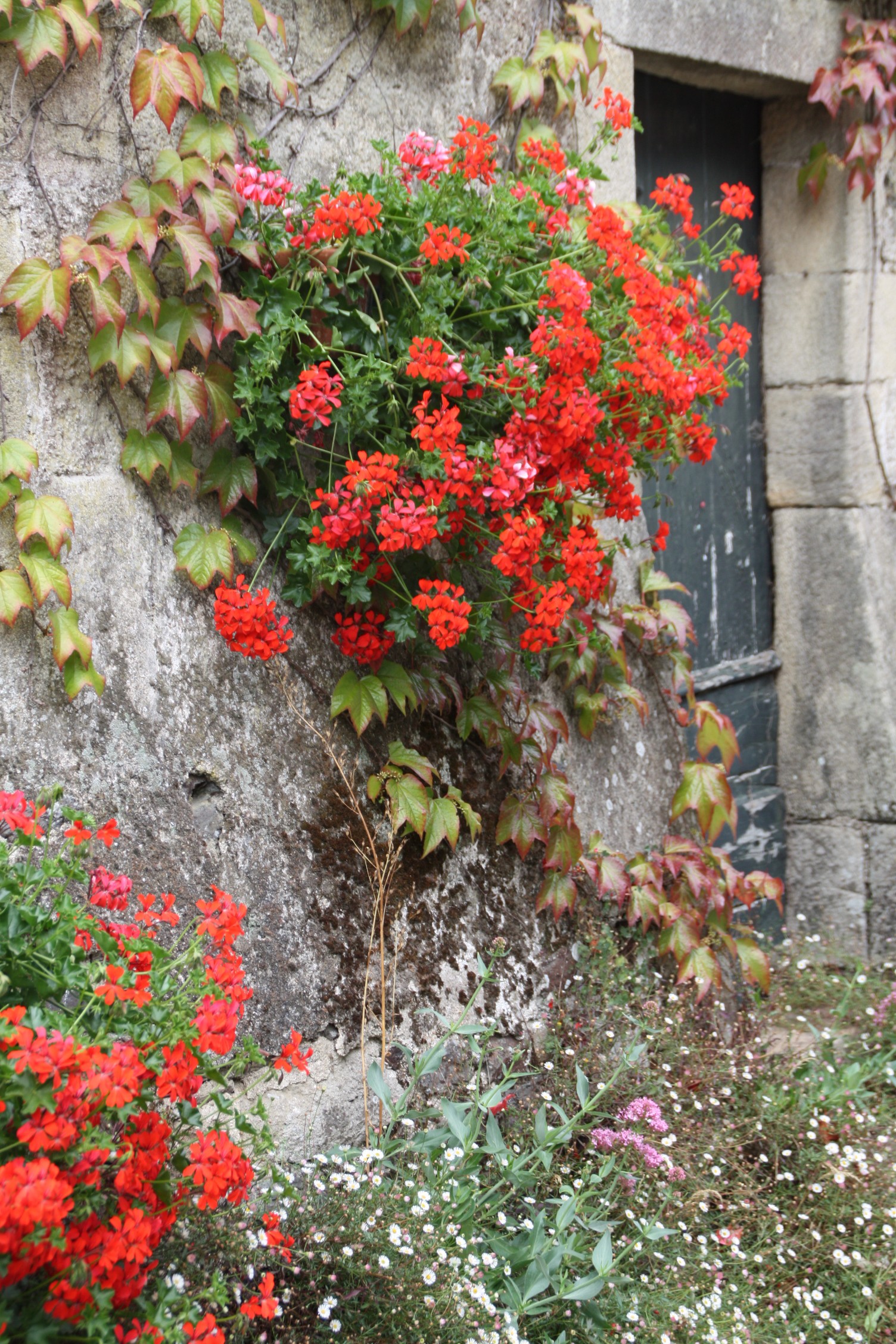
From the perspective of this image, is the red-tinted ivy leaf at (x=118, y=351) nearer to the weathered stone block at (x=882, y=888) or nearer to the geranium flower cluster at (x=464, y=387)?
the geranium flower cluster at (x=464, y=387)

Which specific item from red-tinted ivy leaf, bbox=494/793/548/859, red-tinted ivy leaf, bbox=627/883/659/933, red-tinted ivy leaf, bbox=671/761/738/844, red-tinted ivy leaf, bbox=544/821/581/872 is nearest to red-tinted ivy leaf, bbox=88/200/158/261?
red-tinted ivy leaf, bbox=494/793/548/859

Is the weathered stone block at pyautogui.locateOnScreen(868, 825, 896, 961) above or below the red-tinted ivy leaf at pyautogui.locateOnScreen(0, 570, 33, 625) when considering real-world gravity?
below

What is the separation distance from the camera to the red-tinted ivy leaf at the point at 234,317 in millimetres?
1877

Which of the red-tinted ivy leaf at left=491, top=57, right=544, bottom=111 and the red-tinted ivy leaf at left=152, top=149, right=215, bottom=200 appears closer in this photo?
the red-tinted ivy leaf at left=152, top=149, right=215, bottom=200

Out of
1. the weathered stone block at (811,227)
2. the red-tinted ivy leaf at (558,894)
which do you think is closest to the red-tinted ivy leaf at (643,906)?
the red-tinted ivy leaf at (558,894)

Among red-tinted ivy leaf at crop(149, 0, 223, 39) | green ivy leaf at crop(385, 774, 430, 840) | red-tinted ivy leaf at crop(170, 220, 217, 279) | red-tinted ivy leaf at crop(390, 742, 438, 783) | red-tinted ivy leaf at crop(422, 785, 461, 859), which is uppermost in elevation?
red-tinted ivy leaf at crop(149, 0, 223, 39)

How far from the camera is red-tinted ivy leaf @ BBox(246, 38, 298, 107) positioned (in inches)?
79.4

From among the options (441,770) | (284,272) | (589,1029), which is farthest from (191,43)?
(589,1029)

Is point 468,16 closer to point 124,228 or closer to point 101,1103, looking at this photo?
point 124,228

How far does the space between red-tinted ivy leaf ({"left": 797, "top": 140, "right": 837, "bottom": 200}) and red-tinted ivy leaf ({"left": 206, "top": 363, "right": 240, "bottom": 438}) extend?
2.66m

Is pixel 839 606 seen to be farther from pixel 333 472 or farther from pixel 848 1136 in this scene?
pixel 333 472

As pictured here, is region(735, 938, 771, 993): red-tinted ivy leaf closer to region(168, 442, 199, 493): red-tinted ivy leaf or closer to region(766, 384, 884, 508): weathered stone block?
region(766, 384, 884, 508): weathered stone block

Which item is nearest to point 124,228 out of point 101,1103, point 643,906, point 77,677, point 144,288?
point 144,288

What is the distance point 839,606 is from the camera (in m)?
3.83
